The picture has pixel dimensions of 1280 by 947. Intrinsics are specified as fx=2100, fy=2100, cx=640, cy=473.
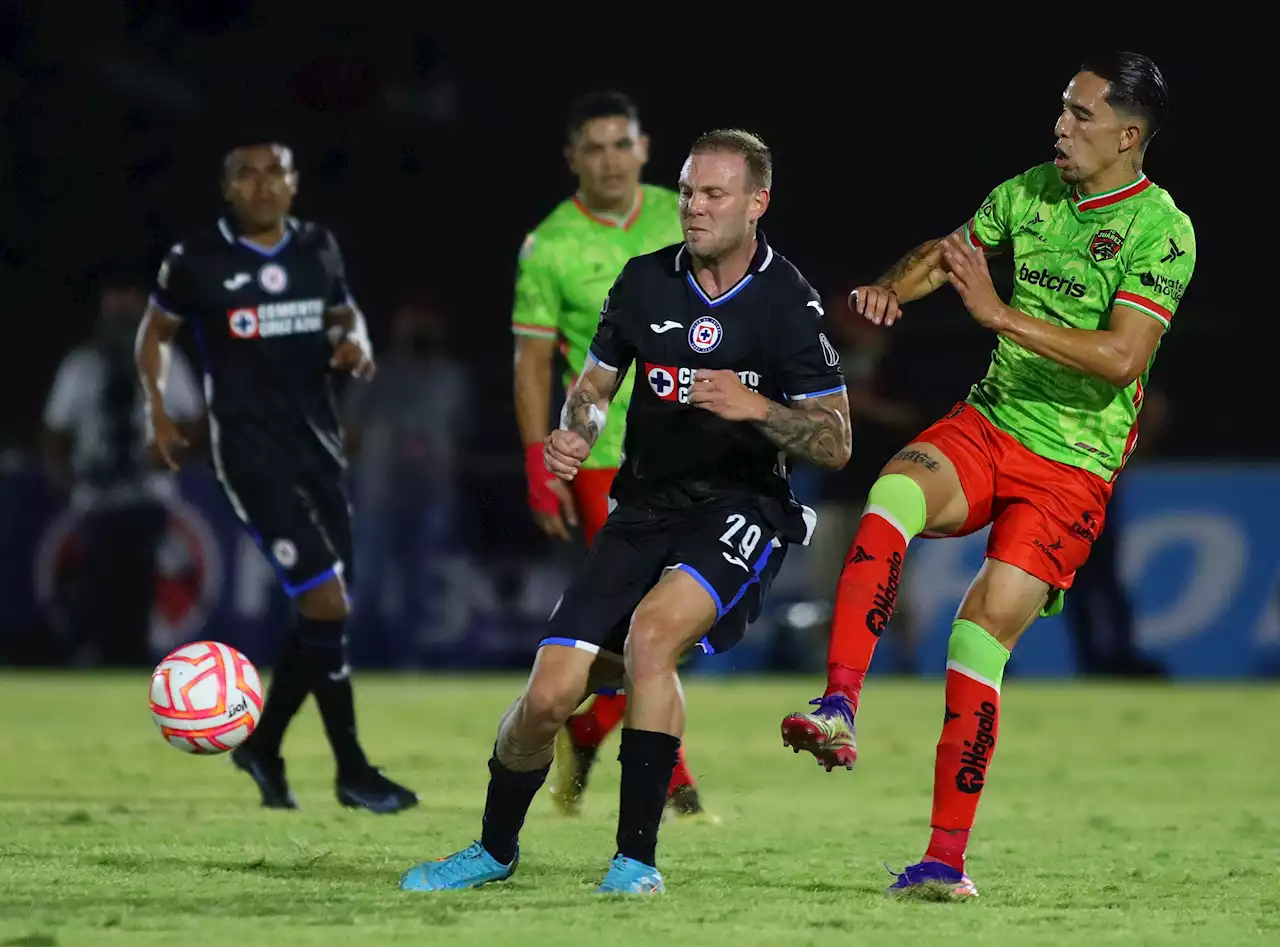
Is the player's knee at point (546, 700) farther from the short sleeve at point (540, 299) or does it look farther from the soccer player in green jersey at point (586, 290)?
the short sleeve at point (540, 299)

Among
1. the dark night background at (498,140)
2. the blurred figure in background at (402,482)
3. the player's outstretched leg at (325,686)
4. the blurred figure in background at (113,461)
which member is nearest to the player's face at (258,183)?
the player's outstretched leg at (325,686)

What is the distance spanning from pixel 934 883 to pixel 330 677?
3445mm

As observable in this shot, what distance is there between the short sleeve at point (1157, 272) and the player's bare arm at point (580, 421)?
1514mm

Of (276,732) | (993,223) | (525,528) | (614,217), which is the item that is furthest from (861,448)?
(993,223)

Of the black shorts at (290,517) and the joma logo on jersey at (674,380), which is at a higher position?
the joma logo on jersey at (674,380)

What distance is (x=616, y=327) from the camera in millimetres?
6203

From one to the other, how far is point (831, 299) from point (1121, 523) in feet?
9.87

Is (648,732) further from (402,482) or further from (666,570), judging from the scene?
(402,482)

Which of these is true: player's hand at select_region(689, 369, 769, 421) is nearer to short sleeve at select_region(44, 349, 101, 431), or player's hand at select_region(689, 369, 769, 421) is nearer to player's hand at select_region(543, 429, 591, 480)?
player's hand at select_region(543, 429, 591, 480)

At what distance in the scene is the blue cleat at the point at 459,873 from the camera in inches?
232

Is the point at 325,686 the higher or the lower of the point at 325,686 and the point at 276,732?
the higher

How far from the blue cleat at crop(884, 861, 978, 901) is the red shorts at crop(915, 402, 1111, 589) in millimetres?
908

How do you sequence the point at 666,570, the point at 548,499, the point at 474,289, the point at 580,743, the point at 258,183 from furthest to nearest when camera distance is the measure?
the point at 474,289
the point at 258,183
the point at 580,743
the point at 548,499
the point at 666,570

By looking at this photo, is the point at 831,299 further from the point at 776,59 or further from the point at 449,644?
the point at 776,59
